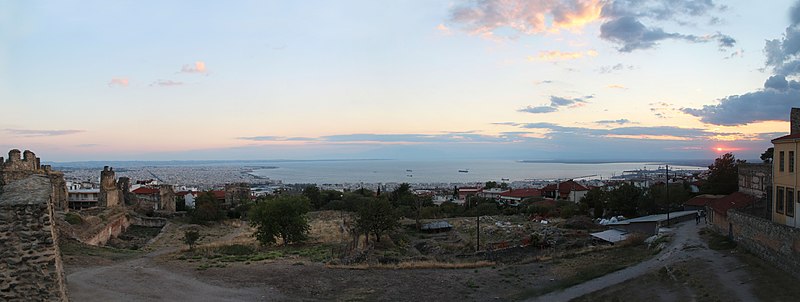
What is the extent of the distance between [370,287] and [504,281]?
5.15 metres

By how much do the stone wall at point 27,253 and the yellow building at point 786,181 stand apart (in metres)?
21.1

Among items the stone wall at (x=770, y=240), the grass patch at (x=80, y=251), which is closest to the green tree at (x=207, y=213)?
the grass patch at (x=80, y=251)

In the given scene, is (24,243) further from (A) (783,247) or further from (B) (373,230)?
(B) (373,230)

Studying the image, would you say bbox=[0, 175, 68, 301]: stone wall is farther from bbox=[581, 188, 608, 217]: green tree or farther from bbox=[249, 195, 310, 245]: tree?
bbox=[581, 188, 608, 217]: green tree

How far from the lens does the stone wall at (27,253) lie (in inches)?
325

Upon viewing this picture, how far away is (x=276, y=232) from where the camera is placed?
1105 inches

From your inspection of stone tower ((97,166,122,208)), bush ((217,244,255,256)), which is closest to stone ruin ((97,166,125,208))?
stone tower ((97,166,122,208))

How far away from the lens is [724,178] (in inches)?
1699

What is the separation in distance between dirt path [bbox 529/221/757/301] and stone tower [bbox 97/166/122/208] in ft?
117

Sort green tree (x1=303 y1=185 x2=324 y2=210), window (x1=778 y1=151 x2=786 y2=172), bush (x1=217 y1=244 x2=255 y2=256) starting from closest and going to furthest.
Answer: window (x1=778 y1=151 x2=786 y2=172), bush (x1=217 y1=244 x2=255 y2=256), green tree (x1=303 y1=185 x2=324 y2=210)

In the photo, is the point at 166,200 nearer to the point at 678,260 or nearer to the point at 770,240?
the point at 678,260

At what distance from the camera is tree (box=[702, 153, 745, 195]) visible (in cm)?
4253

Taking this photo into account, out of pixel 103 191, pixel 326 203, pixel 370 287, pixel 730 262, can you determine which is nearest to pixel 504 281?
pixel 370 287

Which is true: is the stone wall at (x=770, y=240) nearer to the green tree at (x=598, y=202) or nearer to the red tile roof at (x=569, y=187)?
the green tree at (x=598, y=202)
